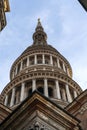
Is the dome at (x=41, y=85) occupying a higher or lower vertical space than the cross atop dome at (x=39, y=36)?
lower

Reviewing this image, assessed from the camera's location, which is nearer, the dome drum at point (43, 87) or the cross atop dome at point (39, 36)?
the dome drum at point (43, 87)

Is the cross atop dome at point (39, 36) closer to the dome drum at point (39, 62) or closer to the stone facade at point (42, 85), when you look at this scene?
the stone facade at point (42, 85)

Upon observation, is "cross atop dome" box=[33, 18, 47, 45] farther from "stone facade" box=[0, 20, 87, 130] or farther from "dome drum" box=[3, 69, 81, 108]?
"dome drum" box=[3, 69, 81, 108]

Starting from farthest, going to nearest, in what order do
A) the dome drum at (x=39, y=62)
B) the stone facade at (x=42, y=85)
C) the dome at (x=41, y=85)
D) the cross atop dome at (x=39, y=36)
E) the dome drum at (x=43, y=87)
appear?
1. the cross atop dome at (x=39, y=36)
2. the dome drum at (x=39, y=62)
3. the dome drum at (x=43, y=87)
4. the dome at (x=41, y=85)
5. the stone facade at (x=42, y=85)

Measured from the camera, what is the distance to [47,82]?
39.3 metres

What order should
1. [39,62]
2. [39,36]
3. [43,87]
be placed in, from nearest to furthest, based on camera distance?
[43,87] → [39,62] → [39,36]

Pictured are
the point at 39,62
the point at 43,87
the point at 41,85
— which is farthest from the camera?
the point at 39,62

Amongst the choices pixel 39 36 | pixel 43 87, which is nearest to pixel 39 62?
pixel 43 87

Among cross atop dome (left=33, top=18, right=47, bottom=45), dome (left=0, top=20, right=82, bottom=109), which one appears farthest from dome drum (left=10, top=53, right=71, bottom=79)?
cross atop dome (left=33, top=18, right=47, bottom=45)

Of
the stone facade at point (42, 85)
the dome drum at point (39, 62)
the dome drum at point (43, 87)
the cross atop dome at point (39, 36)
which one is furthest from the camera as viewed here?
the cross atop dome at point (39, 36)

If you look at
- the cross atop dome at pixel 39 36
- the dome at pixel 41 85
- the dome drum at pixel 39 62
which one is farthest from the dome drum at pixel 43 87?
the cross atop dome at pixel 39 36

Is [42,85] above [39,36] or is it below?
below

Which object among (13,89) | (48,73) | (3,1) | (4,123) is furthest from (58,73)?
(4,123)

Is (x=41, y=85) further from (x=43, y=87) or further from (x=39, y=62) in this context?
(x=39, y=62)
